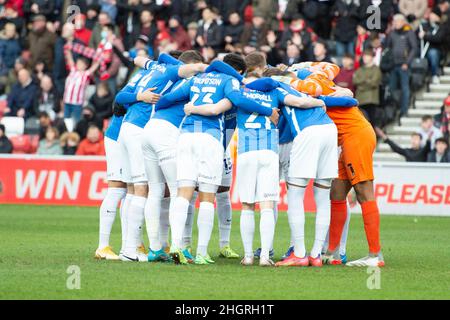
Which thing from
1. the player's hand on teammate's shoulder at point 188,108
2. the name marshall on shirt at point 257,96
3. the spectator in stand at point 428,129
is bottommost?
the spectator in stand at point 428,129

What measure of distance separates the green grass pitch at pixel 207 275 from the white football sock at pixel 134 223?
1.77 feet

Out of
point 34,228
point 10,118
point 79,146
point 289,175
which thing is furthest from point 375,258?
point 10,118

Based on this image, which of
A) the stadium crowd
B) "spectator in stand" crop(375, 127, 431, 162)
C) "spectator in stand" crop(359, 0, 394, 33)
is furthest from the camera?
"spectator in stand" crop(359, 0, 394, 33)

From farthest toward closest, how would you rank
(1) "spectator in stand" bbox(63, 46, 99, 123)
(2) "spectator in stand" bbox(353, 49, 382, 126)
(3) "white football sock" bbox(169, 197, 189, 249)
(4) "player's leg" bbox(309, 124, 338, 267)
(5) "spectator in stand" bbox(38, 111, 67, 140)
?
(1) "spectator in stand" bbox(63, 46, 99, 123) → (5) "spectator in stand" bbox(38, 111, 67, 140) → (2) "spectator in stand" bbox(353, 49, 382, 126) → (4) "player's leg" bbox(309, 124, 338, 267) → (3) "white football sock" bbox(169, 197, 189, 249)

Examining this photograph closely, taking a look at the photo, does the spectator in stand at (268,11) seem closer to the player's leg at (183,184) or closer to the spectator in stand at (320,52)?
the spectator in stand at (320,52)

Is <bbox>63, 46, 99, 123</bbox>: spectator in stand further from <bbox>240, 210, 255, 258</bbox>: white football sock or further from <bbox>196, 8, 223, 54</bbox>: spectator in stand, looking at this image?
<bbox>240, 210, 255, 258</bbox>: white football sock

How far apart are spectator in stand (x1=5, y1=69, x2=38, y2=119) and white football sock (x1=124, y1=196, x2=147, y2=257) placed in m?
15.9

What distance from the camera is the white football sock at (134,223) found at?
46.2 feet

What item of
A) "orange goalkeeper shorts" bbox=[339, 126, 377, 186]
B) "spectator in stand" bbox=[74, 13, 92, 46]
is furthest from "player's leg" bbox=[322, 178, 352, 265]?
"spectator in stand" bbox=[74, 13, 92, 46]

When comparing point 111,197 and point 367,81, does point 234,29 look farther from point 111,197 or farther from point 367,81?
point 111,197

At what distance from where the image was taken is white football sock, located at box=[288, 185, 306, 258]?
45.0 feet

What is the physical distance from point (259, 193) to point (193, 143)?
101cm

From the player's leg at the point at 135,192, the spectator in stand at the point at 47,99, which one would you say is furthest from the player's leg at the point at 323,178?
the spectator in stand at the point at 47,99

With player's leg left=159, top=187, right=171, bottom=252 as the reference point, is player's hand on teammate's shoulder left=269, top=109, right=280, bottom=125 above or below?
above
